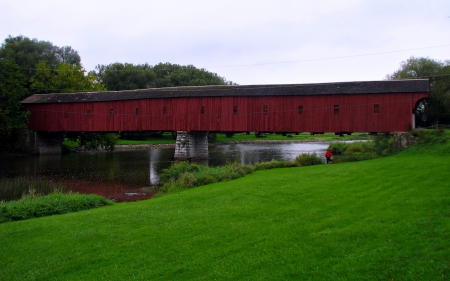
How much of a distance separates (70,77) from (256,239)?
46.3 metres

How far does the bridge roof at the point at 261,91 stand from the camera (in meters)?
27.3

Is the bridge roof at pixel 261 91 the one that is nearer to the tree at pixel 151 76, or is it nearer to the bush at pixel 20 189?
the bush at pixel 20 189

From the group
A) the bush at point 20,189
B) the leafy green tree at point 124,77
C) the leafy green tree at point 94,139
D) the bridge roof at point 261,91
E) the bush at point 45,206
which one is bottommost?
the bush at point 20,189

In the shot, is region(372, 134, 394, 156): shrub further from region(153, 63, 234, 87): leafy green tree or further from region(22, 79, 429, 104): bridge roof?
region(153, 63, 234, 87): leafy green tree

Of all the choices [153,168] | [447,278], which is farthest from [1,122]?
[447,278]

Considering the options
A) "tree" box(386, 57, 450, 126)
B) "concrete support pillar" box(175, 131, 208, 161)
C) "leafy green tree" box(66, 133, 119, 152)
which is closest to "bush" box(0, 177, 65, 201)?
"concrete support pillar" box(175, 131, 208, 161)

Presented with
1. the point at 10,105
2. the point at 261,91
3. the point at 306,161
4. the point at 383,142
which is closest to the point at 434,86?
the point at 383,142

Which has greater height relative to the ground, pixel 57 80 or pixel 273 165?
pixel 57 80

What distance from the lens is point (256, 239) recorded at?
22.2ft

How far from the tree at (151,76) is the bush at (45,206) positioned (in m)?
54.0

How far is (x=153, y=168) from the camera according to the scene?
28.6 meters

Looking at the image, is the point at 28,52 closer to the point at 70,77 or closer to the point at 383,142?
the point at 70,77

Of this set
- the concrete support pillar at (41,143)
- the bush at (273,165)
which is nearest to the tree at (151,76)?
the concrete support pillar at (41,143)

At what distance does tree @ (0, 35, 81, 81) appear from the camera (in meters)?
50.7
